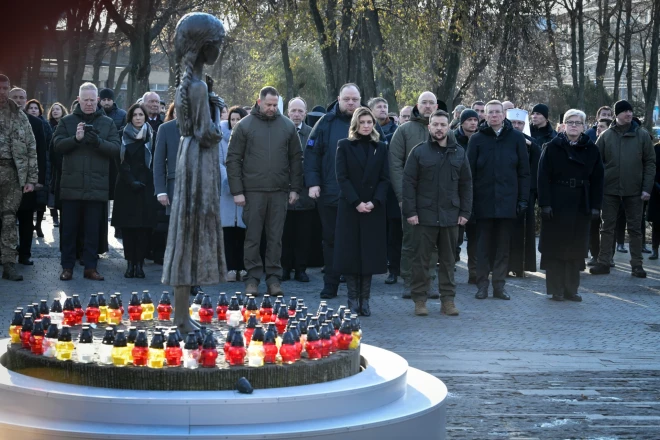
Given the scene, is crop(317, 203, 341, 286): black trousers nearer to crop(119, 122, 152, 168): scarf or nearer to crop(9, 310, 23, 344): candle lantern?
crop(119, 122, 152, 168): scarf

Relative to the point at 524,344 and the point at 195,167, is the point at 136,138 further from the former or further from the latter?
the point at 195,167

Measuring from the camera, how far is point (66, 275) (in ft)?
48.4

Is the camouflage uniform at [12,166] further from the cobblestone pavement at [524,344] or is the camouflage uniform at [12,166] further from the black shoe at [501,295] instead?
the black shoe at [501,295]

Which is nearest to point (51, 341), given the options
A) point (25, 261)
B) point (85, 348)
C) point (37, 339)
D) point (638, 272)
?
point (37, 339)

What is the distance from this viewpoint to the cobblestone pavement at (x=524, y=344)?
8.09 metres

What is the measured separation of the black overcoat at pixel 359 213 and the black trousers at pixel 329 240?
0.91m

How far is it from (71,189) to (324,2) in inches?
617

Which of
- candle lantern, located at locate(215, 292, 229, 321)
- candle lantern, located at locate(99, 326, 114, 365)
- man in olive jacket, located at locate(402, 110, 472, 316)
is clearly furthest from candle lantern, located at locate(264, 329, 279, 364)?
man in olive jacket, located at locate(402, 110, 472, 316)

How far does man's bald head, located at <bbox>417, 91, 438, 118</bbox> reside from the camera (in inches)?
575

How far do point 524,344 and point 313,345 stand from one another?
189 inches

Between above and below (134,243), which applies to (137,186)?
above

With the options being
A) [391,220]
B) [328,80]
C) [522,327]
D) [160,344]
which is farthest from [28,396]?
[328,80]

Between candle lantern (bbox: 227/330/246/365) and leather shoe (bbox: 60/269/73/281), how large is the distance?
27.7 feet

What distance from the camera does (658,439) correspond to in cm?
750
